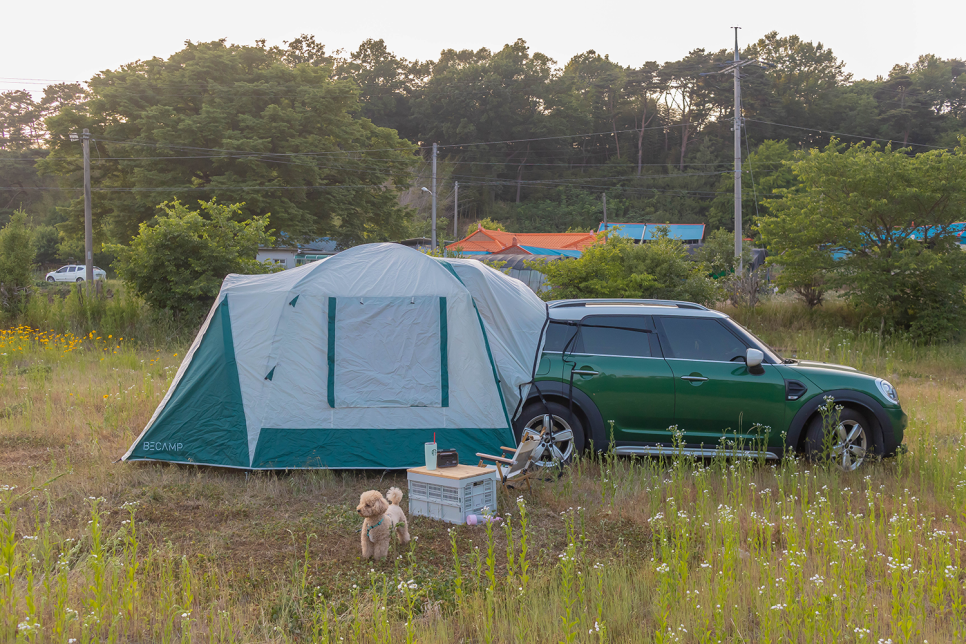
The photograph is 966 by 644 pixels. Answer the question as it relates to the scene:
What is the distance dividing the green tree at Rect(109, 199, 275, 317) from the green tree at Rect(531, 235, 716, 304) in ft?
21.7

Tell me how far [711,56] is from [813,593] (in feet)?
219

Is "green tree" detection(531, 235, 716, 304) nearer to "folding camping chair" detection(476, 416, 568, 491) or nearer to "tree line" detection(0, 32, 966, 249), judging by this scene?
"folding camping chair" detection(476, 416, 568, 491)

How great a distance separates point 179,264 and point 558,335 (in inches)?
410

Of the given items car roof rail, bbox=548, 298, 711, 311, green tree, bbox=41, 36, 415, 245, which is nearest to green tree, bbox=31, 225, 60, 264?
green tree, bbox=41, 36, 415, 245

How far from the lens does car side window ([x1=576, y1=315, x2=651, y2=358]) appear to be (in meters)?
6.91

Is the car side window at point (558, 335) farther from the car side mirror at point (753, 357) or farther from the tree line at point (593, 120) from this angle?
the tree line at point (593, 120)

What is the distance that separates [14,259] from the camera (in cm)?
1516

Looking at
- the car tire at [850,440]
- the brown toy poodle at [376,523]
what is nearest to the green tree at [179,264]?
the brown toy poodle at [376,523]

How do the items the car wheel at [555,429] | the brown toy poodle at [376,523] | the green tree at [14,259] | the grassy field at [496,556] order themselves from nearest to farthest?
the grassy field at [496,556]
the brown toy poodle at [376,523]
the car wheel at [555,429]
the green tree at [14,259]

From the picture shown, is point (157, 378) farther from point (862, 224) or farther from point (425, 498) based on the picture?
point (862, 224)

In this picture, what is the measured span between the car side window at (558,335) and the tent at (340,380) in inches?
11.3

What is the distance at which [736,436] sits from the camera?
6582 millimetres

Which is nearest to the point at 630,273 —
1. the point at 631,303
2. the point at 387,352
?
the point at 631,303

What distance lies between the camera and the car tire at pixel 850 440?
666 centimetres
